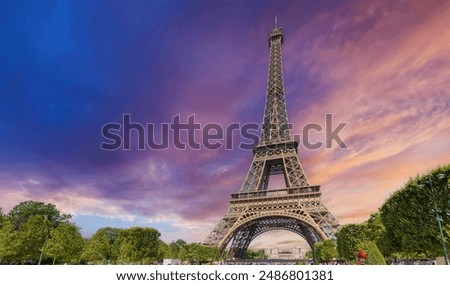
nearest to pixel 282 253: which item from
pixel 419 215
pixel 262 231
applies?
pixel 262 231

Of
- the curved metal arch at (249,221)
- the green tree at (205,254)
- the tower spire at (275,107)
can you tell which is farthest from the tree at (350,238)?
the tower spire at (275,107)

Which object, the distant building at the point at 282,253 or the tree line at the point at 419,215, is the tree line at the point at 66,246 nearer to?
the tree line at the point at 419,215

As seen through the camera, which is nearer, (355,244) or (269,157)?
(355,244)

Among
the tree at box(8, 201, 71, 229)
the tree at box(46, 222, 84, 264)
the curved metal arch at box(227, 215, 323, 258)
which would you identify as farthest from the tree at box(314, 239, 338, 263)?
the tree at box(8, 201, 71, 229)
